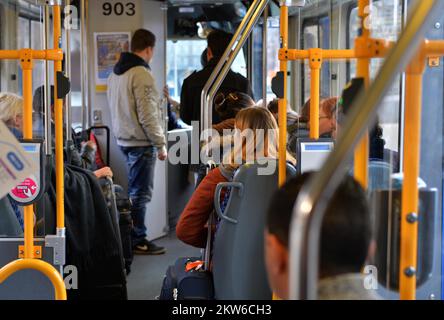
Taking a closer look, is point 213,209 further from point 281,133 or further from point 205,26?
point 205,26

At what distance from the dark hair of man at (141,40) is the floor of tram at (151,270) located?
5.33 feet

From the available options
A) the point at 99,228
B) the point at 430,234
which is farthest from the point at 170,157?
the point at 430,234

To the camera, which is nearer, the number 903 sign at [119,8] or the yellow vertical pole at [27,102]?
the yellow vertical pole at [27,102]

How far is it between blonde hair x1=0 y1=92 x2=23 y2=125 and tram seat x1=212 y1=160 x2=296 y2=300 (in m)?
0.95

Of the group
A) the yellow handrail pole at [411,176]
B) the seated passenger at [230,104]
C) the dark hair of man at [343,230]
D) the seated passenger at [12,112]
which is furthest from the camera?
the seated passenger at [230,104]

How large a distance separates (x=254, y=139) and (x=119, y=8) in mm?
3114

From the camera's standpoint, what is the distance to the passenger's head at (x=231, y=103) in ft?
15.4

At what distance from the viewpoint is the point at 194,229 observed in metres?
3.19

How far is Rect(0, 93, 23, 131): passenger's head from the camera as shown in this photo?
3041 millimetres

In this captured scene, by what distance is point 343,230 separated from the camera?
4.51 ft

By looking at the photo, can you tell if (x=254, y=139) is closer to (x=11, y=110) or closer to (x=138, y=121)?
(x=11, y=110)

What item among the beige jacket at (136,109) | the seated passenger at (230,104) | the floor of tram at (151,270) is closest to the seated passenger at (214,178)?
the seated passenger at (230,104)

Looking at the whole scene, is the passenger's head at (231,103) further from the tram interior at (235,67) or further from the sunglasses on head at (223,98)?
the tram interior at (235,67)

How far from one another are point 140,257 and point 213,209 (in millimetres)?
2644
